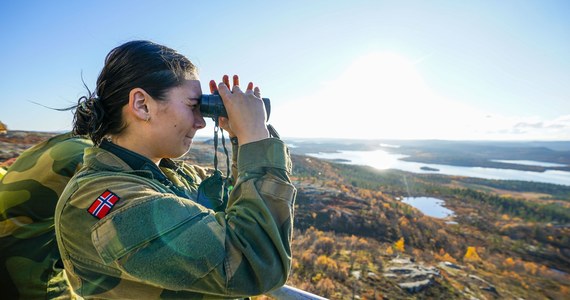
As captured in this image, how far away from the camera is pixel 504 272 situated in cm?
940

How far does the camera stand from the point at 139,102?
48.1 inches

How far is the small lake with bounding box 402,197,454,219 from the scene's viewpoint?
79.4ft

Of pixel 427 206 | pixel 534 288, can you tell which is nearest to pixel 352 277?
pixel 534 288

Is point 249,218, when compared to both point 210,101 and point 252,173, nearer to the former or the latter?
point 252,173

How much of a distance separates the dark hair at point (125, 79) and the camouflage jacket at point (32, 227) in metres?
0.47

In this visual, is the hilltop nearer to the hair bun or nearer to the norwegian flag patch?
the hair bun

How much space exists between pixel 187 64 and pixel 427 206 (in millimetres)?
31689

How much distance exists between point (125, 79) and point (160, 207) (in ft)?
2.29

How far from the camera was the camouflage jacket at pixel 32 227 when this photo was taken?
1376mm

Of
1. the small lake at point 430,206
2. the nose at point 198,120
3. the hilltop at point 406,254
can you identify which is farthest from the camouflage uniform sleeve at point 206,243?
the small lake at point 430,206

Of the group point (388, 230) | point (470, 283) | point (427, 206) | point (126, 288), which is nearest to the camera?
point (126, 288)

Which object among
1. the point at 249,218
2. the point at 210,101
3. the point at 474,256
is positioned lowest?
the point at 474,256

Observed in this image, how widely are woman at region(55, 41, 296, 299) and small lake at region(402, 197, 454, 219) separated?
2495 cm

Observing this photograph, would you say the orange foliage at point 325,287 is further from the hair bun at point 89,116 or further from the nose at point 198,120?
the hair bun at point 89,116
